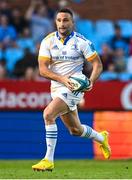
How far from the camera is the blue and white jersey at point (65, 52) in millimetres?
10766

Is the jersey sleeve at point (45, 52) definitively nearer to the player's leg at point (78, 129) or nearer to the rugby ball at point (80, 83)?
the rugby ball at point (80, 83)

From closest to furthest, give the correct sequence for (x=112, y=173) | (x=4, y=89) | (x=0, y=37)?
(x=112, y=173) → (x=4, y=89) → (x=0, y=37)

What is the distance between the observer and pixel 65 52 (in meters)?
10.8

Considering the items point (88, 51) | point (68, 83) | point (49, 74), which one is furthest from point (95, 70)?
point (49, 74)

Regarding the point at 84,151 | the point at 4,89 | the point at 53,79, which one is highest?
the point at 53,79

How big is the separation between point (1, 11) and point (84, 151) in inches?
224

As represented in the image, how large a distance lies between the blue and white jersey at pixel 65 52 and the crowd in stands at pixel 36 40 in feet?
21.4

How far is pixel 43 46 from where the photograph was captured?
10.8 m

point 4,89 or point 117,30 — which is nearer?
point 4,89

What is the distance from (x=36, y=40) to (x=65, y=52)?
917 centimetres

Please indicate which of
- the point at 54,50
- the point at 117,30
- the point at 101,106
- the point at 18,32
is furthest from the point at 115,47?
the point at 54,50

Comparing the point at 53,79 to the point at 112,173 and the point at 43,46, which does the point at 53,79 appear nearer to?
the point at 43,46

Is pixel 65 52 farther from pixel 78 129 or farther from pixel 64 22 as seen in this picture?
pixel 78 129

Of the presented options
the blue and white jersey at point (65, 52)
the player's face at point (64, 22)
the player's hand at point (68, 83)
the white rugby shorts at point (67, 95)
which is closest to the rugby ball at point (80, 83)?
the player's hand at point (68, 83)
